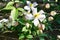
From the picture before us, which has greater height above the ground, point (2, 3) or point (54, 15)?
point (2, 3)

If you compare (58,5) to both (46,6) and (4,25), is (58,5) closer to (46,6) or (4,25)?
(46,6)

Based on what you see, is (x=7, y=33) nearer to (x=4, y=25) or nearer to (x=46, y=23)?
(x=4, y=25)

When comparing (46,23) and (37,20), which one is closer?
(37,20)

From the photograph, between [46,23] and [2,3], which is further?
[2,3]

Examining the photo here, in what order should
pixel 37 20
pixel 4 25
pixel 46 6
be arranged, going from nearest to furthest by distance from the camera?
pixel 37 20, pixel 4 25, pixel 46 6

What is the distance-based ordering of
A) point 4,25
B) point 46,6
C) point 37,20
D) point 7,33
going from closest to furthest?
point 37,20, point 4,25, point 7,33, point 46,6

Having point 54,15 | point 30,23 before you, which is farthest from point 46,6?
point 30,23

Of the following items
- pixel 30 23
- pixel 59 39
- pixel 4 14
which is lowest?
pixel 59 39

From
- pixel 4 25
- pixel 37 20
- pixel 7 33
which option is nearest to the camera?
pixel 37 20

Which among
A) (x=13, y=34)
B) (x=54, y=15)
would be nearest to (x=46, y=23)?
(x=54, y=15)
